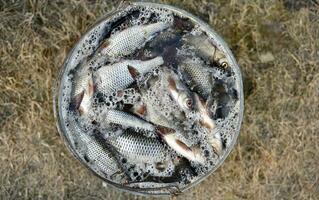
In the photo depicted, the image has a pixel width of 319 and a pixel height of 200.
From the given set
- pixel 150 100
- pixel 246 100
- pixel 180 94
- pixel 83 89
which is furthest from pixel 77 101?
pixel 246 100

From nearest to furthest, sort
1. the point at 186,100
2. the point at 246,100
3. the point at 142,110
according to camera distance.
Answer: the point at 186,100, the point at 142,110, the point at 246,100

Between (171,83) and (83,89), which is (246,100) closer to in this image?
(171,83)

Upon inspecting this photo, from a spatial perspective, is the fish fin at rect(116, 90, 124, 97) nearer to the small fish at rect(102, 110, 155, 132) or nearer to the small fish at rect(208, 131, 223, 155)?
the small fish at rect(102, 110, 155, 132)

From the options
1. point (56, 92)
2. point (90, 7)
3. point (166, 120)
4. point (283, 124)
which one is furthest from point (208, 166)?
point (90, 7)

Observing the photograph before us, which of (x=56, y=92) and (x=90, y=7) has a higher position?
(x=90, y=7)

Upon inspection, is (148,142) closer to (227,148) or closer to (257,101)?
(227,148)

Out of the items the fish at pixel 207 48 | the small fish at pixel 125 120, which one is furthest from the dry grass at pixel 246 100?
the small fish at pixel 125 120
